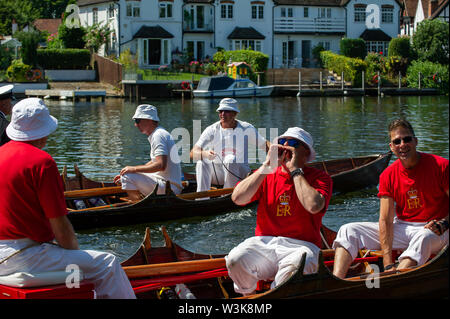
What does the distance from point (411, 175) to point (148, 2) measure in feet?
175

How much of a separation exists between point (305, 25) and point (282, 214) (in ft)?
188

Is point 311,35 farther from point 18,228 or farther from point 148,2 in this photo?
point 18,228

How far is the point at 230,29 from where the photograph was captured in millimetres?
59688

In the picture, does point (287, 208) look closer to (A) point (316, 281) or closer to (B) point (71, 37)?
(A) point (316, 281)

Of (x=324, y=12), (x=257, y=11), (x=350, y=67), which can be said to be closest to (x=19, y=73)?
(x=257, y=11)

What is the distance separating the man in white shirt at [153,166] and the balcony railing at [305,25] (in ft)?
170

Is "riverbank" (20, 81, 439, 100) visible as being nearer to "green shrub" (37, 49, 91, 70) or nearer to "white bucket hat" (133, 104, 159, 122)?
"green shrub" (37, 49, 91, 70)

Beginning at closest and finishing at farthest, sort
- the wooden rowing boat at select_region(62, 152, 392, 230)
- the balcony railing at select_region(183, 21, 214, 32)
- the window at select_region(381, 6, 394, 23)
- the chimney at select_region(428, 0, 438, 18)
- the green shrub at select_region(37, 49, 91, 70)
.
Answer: the wooden rowing boat at select_region(62, 152, 392, 230), the green shrub at select_region(37, 49, 91, 70), the balcony railing at select_region(183, 21, 214, 32), the window at select_region(381, 6, 394, 23), the chimney at select_region(428, 0, 438, 18)

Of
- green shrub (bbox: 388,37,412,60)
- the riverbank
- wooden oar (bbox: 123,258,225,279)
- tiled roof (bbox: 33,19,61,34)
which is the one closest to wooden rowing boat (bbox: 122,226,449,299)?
wooden oar (bbox: 123,258,225,279)

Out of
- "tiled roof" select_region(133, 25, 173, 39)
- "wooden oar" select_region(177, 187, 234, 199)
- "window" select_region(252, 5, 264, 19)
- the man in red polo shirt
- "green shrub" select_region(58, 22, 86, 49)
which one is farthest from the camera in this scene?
"window" select_region(252, 5, 264, 19)

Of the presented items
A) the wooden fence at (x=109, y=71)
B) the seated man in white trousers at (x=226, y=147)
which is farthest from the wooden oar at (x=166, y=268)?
the wooden fence at (x=109, y=71)

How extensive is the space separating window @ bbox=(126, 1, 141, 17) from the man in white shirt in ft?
157

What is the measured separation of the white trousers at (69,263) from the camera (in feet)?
16.4

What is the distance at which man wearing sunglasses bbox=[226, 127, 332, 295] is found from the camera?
5.68 metres
